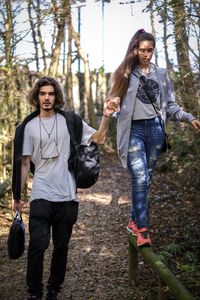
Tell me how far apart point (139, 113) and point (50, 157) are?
37.5 inches

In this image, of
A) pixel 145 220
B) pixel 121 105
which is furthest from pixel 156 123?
pixel 145 220

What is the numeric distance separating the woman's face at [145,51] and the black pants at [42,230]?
4.98 ft

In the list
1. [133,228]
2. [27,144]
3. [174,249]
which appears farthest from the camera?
[174,249]

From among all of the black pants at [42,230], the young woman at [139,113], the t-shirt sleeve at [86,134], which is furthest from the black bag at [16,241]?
the young woman at [139,113]

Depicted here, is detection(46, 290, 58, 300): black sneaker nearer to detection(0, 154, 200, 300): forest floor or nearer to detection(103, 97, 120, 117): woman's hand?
detection(0, 154, 200, 300): forest floor

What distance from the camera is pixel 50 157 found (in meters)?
4.28

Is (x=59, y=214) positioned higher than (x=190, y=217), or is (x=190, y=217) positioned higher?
(x=59, y=214)

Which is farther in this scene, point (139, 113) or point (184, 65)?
point (184, 65)

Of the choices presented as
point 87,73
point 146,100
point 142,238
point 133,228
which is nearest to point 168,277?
point 142,238

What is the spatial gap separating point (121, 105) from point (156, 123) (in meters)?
0.38

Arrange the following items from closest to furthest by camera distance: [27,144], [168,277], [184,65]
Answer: [168,277], [27,144], [184,65]

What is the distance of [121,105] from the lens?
4.46m

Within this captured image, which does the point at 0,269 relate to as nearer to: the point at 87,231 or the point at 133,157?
the point at 87,231

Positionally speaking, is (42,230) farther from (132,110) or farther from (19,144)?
(132,110)
